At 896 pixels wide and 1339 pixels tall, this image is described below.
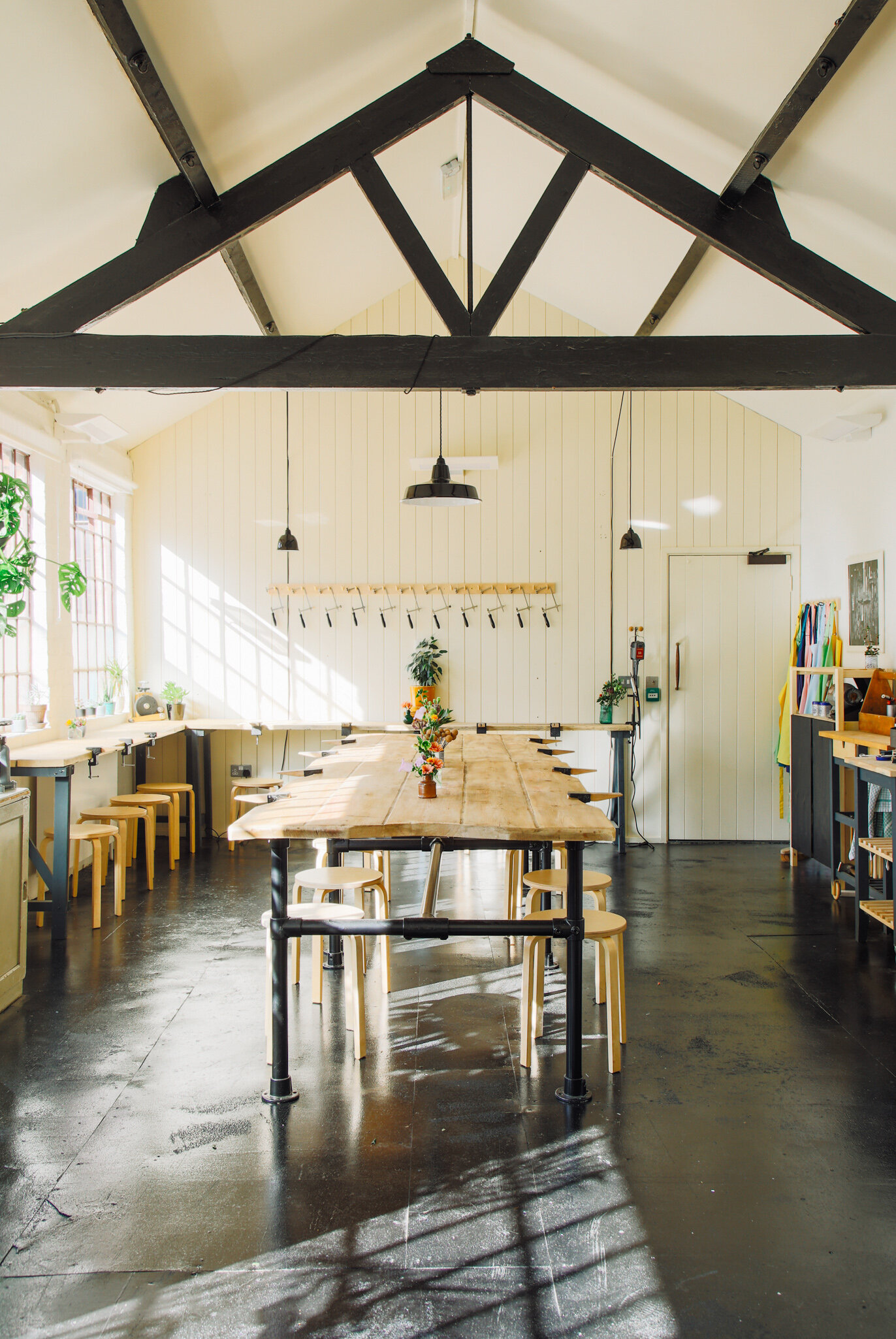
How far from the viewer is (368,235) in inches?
260

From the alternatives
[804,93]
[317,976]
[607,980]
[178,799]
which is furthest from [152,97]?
[178,799]

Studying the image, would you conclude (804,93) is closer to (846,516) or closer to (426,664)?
(846,516)

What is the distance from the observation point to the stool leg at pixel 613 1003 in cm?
A: 347

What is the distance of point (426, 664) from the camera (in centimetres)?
767

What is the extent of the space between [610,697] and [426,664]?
151 centimetres

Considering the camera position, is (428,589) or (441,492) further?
(428,589)

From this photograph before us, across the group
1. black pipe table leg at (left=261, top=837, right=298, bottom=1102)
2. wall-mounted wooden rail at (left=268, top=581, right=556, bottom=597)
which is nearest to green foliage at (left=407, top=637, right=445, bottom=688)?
wall-mounted wooden rail at (left=268, top=581, right=556, bottom=597)

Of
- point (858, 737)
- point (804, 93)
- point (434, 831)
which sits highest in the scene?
point (804, 93)

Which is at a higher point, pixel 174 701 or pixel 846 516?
pixel 846 516

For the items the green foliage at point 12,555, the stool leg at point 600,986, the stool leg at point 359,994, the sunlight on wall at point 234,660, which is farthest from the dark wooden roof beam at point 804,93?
the sunlight on wall at point 234,660

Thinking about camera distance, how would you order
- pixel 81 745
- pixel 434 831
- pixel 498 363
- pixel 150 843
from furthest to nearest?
pixel 150 843 < pixel 81 745 < pixel 498 363 < pixel 434 831

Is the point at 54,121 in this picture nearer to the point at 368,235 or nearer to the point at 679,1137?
the point at 368,235

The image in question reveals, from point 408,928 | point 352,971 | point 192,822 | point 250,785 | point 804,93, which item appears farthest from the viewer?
point 192,822

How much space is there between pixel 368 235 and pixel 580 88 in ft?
6.69
